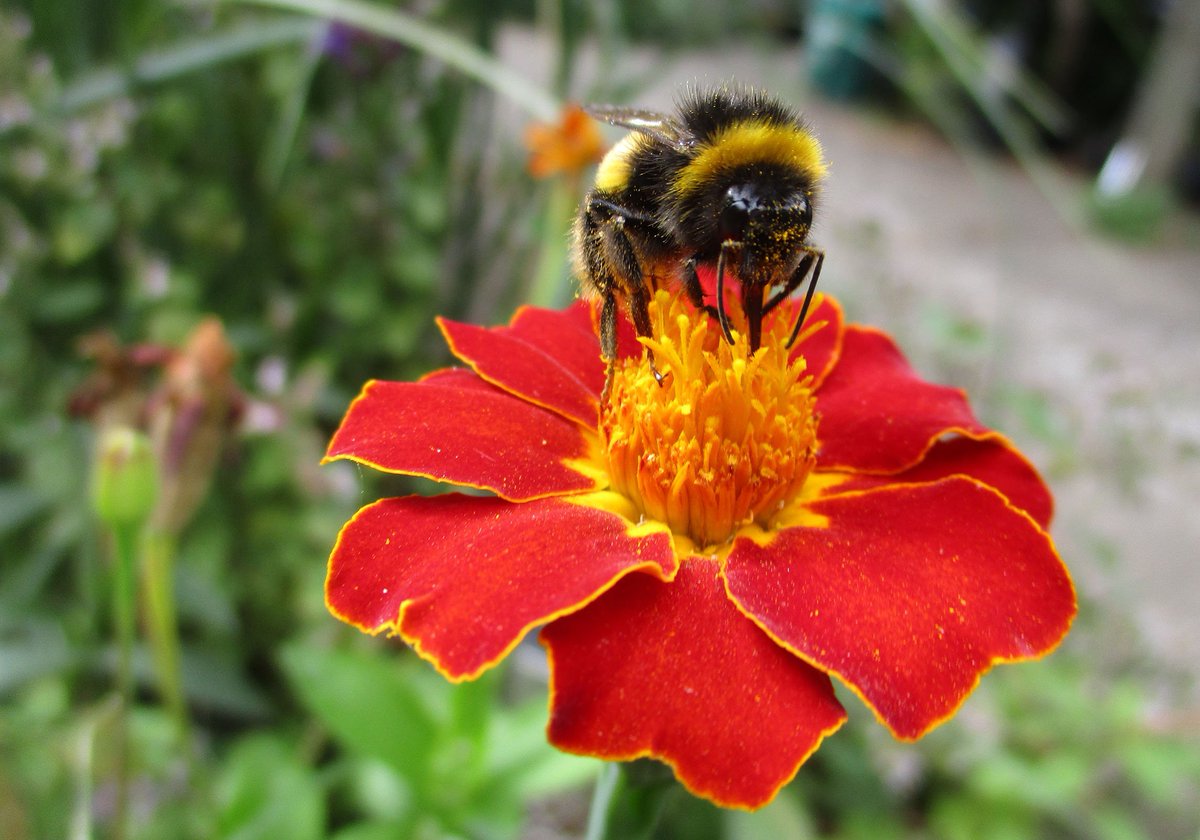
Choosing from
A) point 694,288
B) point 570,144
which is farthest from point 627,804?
point 570,144

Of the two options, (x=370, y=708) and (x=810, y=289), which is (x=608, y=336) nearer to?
(x=810, y=289)

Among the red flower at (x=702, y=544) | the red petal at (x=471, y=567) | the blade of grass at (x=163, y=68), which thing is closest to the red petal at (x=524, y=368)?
the red flower at (x=702, y=544)

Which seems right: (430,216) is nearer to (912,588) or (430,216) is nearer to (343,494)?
(343,494)

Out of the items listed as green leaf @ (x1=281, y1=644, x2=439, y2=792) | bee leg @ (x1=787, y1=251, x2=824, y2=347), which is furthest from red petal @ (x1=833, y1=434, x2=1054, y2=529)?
green leaf @ (x1=281, y1=644, x2=439, y2=792)

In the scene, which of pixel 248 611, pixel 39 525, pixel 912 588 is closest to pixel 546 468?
pixel 912 588

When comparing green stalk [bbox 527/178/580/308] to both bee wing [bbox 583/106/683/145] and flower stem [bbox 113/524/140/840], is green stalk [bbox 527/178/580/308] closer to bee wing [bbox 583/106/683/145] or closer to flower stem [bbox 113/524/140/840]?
bee wing [bbox 583/106/683/145]

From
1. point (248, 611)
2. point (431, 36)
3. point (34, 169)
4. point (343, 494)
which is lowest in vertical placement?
point (248, 611)

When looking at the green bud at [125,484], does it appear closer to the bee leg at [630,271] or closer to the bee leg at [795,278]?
the bee leg at [630,271]

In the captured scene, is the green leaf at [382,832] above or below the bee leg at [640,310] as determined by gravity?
below
